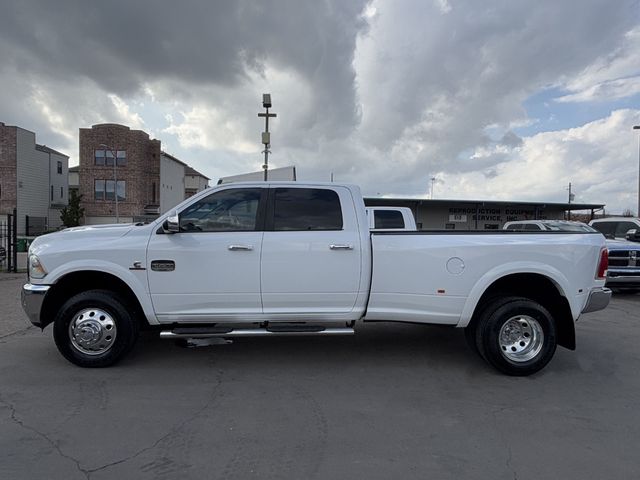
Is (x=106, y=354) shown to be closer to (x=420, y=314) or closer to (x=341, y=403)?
(x=341, y=403)

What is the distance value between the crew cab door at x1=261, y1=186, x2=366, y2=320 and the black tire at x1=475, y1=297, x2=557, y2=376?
1451 millimetres

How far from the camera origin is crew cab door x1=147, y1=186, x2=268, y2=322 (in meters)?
4.82

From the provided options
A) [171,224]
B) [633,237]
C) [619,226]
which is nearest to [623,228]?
[619,226]

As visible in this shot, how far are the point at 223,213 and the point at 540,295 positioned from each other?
12.0ft

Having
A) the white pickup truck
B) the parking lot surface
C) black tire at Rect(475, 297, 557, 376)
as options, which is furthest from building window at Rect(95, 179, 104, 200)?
black tire at Rect(475, 297, 557, 376)

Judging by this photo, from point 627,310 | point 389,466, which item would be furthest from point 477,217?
point 389,466

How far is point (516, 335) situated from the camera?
16.2 feet

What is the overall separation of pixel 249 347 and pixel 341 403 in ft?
6.54

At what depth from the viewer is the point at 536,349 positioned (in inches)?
193

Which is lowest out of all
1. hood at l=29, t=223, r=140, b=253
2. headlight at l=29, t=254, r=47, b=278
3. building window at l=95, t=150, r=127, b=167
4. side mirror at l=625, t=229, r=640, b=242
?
headlight at l=29, t=254, r=47, b=278

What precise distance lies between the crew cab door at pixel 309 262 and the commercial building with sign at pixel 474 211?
30.1 m

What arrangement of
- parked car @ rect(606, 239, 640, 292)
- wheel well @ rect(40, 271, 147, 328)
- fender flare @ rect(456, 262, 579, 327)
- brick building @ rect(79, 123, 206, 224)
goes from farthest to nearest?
brick building @ rect(79, 123, 206, 224) → parked car @ rect(606, 239, 640, 292) → wheel well @ rect(40, 271, 147, 328) → fender flare @ rect(456, 262, 579, 327)

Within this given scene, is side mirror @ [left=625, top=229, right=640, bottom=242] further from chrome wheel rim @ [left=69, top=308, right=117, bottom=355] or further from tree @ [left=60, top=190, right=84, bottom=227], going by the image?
tree @ [left=60, top=190, right=84, bottom=227]

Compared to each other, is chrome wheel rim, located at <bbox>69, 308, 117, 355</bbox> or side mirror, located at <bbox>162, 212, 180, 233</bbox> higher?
side mirror, located at <bbox>162, 212, 180, 233</bbox>
